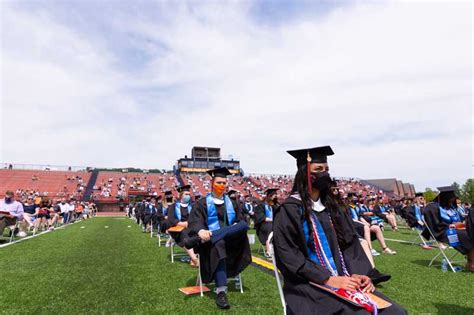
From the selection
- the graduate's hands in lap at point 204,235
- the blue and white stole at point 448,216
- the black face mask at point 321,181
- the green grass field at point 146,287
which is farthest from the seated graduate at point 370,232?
the black face mask at point 321,181

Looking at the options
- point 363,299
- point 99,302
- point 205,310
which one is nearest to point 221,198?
point 205,310

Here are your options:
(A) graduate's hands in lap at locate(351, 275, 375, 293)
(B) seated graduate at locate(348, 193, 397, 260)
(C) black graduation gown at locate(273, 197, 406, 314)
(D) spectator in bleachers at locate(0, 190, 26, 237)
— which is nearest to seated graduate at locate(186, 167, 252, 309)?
(C) black graduation gown at locate(273, 197, 406, 314)

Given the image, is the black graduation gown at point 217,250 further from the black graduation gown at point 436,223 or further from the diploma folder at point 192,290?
the black graduation gown at point 436,223

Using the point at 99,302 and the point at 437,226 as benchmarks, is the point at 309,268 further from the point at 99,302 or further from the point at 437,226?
the point at 437,226

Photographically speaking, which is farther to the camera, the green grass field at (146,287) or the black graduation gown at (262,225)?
the black graduation gown at (262,225)

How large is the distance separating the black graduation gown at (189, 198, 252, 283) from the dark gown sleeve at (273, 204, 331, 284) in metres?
2.29

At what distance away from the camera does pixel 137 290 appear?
560cm

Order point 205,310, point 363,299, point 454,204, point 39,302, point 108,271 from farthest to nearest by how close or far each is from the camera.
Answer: point 454,204 → point 108,271 → point 39,302 → point 205,310 → point 363,299

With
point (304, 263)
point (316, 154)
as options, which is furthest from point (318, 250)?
point (316, 154)

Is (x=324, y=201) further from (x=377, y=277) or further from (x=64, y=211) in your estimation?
(x=64, y=211)

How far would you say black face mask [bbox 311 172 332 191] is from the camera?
298 cm

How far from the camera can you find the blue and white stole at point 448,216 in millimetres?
7453

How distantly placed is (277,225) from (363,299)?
84cm

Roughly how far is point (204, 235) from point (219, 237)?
0.29 m
